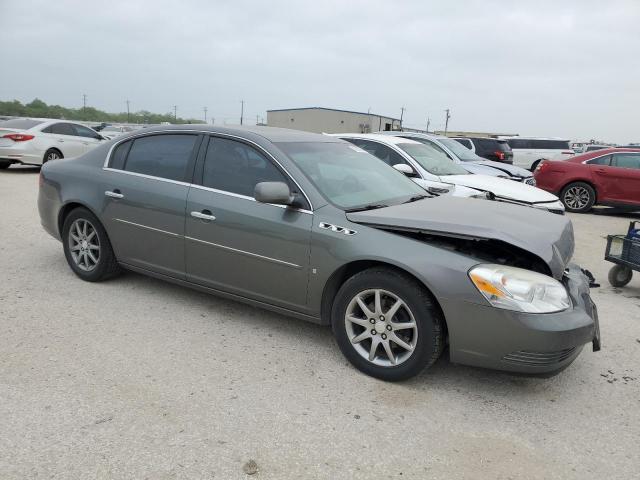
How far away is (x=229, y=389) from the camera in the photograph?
9.98 feet

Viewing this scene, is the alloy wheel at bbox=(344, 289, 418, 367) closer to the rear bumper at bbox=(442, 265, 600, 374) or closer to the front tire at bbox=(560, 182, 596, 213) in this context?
the rear bumper at bbox=(442, 265, 600, 374)

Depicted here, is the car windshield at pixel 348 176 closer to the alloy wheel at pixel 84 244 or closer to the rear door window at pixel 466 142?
the alloy wheel at pixel 84 244

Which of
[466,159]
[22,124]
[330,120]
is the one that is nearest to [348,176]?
[466,159]

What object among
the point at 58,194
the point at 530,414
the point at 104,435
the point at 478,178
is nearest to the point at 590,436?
the point at 530,414

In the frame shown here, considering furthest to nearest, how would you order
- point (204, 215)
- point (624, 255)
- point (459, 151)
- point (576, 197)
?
1. point (576, 197)
2. point (459, 151)
3. point (624, 255)
4. point (204, 215)

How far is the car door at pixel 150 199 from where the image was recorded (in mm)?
4078

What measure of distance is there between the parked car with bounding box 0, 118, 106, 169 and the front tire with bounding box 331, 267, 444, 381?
12.5 meters

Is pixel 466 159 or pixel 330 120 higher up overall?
pixel 330 120

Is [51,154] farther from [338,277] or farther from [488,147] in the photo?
[488,147]

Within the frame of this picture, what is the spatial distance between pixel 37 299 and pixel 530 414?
387cm

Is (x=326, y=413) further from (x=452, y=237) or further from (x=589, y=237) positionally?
(x=589, y=237)

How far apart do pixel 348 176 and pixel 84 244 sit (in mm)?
2568

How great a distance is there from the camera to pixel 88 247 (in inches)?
187

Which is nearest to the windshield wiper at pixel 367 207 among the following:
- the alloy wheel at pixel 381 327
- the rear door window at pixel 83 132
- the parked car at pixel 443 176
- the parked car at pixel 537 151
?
the alloy wheel at pixel 381 327
